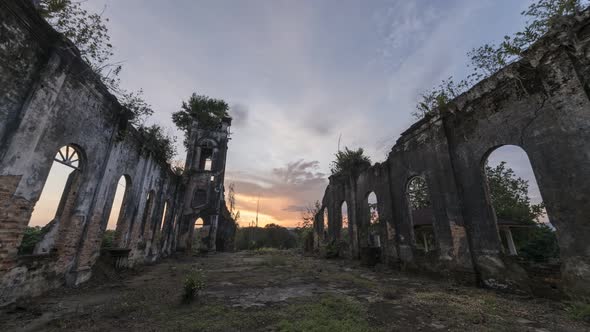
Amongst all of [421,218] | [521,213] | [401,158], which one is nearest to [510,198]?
[521,213]

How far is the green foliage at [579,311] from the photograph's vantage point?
12.9 ft

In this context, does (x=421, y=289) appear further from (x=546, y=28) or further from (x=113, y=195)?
(x=113, y=195)

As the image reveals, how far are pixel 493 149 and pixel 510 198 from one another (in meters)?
18.2

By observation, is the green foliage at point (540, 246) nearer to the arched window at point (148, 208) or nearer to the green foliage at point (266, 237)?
the arched window at point (148, 208)

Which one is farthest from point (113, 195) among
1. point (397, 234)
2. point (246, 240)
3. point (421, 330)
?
point (246, 240)

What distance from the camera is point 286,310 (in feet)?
14.2

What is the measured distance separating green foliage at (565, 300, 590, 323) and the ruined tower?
19108 millimetres

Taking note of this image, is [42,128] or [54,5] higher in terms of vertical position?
[54,5]

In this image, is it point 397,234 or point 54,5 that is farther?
point 397,234

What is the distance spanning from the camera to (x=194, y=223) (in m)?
19.0

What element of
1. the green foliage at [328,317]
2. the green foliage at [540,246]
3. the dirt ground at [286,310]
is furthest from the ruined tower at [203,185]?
the green foliage at [540,246]

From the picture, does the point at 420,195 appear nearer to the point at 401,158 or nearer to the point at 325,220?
the point at 325,220

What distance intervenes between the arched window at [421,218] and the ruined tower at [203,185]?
15.3m

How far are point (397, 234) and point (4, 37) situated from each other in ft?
40.8
